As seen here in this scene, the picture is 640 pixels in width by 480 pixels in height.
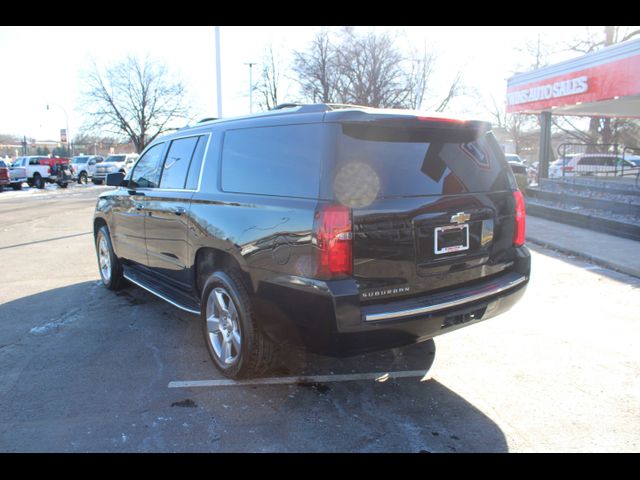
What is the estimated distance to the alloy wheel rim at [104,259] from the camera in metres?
6.12

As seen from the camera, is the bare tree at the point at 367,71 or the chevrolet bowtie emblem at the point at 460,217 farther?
the bare tree at the point at 367,71

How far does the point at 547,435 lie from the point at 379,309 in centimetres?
126

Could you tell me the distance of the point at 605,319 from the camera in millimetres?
4902

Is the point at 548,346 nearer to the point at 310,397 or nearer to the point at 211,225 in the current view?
the point at 310,397

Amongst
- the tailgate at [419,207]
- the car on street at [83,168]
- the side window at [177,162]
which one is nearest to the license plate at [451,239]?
the tailgate at [419,207]

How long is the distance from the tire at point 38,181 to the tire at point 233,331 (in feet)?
105

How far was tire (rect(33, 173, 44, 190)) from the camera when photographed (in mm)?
30625

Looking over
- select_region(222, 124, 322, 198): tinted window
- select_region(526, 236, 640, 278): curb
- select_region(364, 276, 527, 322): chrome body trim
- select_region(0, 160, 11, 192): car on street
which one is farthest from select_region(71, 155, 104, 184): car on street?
select_region(364, 276, 527, 322): chrome body trim

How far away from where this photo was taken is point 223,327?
12.1 ft

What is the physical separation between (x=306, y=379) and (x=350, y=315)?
3.62 feet

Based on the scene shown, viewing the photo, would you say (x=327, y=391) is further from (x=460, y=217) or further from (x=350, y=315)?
(x=460, y=217)

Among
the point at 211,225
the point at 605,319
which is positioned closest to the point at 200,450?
the point at 211,225

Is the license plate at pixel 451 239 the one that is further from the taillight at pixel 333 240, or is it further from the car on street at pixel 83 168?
the car on street at pixel 83 168

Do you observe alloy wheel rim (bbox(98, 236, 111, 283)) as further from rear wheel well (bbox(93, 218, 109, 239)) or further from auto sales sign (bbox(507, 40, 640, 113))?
auto sales sign (bbox(507, 40, 640, 113))
